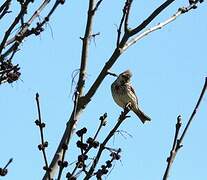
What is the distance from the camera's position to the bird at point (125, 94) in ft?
30.1

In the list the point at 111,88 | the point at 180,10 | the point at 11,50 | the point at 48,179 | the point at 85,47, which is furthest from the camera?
the point at 111,88

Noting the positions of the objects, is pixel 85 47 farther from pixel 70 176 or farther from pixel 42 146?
pixel 70 176

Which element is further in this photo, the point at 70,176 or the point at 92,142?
the point at 92,142

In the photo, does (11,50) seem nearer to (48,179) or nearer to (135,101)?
(48,179)

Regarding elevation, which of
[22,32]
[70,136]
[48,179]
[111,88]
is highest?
[111,88]

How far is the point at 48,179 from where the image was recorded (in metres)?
3.71

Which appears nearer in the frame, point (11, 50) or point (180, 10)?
point (180, 10)

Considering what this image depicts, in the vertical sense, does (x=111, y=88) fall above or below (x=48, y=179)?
above

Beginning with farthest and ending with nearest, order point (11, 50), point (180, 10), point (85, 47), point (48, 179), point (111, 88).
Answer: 1. point (111, 88)
2. point (11, 50)
3. point (180, 10)
4. point (85, 47)
5. point (48, 179)

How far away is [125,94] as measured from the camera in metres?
9.26

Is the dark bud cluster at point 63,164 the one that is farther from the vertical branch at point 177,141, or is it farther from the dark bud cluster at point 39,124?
the vertical branch at point 177,141

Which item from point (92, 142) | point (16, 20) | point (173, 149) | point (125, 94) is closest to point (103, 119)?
point (92, 142)

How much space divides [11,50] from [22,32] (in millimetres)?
178

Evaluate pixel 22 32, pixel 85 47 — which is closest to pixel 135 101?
pixel 22 32
